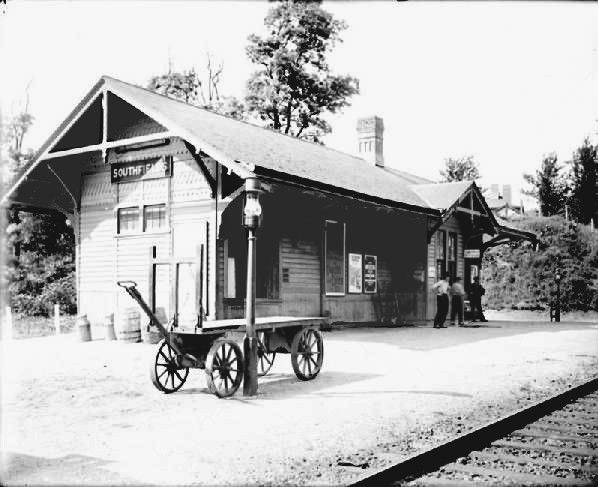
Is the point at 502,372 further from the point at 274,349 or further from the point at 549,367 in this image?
the point at 274,349

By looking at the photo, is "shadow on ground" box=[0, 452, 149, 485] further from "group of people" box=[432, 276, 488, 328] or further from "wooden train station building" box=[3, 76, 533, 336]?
"group of people" box=[432, 276, 488, 328]

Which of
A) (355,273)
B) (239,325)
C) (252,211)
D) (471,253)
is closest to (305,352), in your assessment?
(239,325)

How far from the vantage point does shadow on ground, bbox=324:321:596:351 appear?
1438 cm

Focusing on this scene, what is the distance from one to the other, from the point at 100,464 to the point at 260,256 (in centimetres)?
1138

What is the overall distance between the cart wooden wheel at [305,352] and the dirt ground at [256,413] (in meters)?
0.16

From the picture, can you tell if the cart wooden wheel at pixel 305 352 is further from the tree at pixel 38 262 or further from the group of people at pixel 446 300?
the tree at pixel 38 262

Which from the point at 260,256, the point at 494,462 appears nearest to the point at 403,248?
the point at 260,256

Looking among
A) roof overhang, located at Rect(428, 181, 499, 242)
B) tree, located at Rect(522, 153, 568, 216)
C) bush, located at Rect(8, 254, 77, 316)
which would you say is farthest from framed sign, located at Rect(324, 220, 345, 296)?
tree, located at Rect(522, 153, 568, 216)

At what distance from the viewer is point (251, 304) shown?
7.71 metres

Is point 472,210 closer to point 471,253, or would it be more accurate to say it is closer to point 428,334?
point 471,253

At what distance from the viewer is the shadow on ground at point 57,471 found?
4.29 m

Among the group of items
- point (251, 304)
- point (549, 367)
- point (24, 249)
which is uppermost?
point (24, 249)

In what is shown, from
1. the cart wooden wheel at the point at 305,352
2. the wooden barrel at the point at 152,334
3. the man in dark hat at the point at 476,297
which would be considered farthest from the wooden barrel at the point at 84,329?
the man in dark hat at the point at 476,297

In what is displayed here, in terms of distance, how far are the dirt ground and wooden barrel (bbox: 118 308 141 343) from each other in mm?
1037
